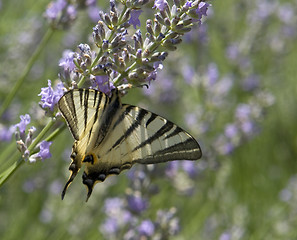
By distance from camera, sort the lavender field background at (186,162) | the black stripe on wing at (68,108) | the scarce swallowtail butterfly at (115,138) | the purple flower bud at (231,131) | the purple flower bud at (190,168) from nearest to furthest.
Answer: the black stripe on wing at (68,108) < the scarce swallowtail butterfly at (115,138) < the lavender field background at (186,162) < the purple flower bud at (190,168) < the purple flower bud at (231,131)

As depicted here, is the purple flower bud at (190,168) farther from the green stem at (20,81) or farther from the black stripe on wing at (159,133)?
the black stripe on wing at (159,133)

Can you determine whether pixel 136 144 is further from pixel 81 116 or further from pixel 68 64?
pixel 68 64

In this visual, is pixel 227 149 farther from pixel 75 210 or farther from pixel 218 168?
pixel 75 210

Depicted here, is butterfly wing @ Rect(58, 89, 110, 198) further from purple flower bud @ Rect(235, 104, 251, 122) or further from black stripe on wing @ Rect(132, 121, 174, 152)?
purple flower bud @ Rect(235, 104, 251, 122)

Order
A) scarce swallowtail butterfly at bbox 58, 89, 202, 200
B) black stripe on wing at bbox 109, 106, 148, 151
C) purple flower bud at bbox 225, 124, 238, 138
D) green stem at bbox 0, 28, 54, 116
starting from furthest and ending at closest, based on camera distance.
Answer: purple flower bud at bbox 225, 124, 238, 138, green stem at bbox 0, 28, 54, 116, black stripe on wing at bbox 109, 106, 148, 151, scarce swallowtail butterfly at bbox 58, 89, 202, 200

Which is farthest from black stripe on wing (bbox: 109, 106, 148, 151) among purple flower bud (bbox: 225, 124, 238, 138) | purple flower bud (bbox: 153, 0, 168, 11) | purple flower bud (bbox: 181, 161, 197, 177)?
purple flower bud (bbox: 225, 124, 238, 138)

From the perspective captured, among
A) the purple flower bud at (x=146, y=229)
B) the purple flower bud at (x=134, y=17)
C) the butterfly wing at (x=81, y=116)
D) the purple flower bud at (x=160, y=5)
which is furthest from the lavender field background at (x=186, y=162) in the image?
the purple flower bud at (x=160, y=5)
